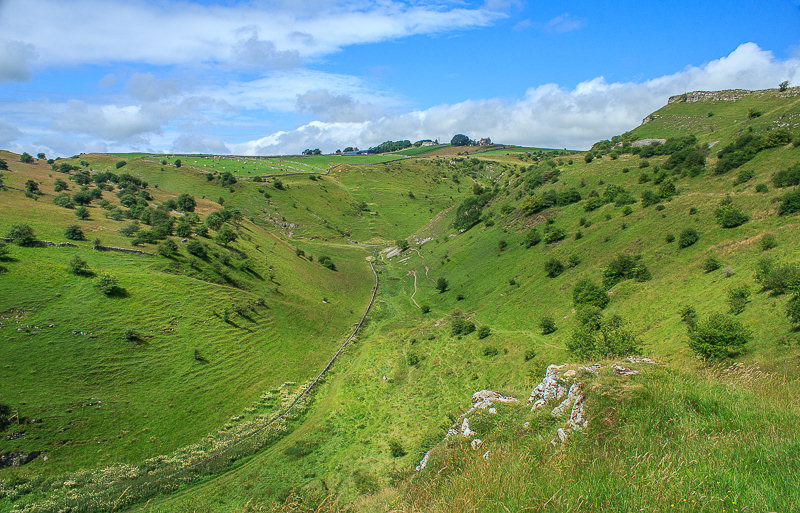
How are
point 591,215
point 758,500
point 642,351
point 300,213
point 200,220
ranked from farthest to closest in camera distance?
point 300,213 → point 200,220 → point 591,215 → point 642,351 → point 758,500

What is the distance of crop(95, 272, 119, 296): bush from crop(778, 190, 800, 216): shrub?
7627 cm

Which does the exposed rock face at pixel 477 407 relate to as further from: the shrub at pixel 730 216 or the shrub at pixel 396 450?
the shrub at pixel 730 216

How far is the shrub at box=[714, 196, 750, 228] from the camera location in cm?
4186

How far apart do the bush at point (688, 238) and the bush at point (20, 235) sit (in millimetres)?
80218

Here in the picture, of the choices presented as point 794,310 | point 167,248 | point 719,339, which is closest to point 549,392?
point 719,339

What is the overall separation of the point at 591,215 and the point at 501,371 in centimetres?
4534

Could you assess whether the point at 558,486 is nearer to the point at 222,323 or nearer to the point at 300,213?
the point at 222,323

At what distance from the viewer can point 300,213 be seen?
396ft

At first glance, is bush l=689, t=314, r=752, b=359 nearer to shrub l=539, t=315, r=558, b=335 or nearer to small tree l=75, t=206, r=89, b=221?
shrub l=539, t=315, r=558, b=335

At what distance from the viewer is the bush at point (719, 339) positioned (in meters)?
22.4

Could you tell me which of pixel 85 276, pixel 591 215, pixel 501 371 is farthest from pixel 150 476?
pixel 591 215

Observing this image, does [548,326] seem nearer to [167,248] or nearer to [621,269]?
[621,269]

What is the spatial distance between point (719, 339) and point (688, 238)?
26868 millimetres

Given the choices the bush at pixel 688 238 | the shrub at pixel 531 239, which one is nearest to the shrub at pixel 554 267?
the shrub at pixel 531 239
